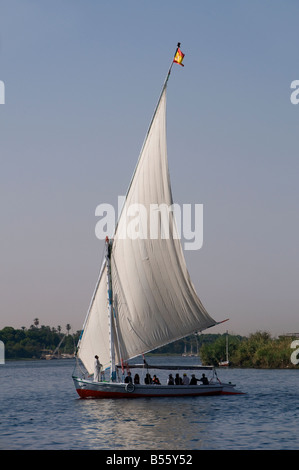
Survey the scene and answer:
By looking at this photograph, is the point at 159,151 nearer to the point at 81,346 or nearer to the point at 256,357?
the point at 81,346

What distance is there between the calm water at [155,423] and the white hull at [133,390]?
1.84 ft

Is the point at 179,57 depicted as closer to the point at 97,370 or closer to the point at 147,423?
the point at 97,370

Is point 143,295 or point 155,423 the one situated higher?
point 143,295

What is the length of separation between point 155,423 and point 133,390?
12243mm

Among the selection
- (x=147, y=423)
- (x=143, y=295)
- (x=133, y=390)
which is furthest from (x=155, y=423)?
(x=143, y=295)

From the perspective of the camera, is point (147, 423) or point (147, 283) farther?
point (147, 283)

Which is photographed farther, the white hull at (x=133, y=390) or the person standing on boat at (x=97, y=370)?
the person standing on boat at (x=97, y=370)

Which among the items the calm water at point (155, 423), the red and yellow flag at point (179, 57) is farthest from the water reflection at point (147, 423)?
the red and yellow flag at point (179, 57)

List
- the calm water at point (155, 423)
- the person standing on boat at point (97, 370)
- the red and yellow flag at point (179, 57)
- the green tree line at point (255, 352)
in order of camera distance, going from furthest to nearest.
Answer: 1. the green tree line at point (255, 352)
2. the person standing on boat at point (97, 370)
3. the red and yellow flag at point (179, 57)
4. the calm water at point (155, 423)

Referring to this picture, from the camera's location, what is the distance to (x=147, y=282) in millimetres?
53000

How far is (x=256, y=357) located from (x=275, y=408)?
62.1 meters

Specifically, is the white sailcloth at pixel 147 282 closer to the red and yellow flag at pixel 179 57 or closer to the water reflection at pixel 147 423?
the red and yellow flag at pixel 179 57

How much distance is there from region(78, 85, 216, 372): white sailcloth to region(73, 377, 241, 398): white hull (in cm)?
197

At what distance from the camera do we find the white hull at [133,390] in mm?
53344
